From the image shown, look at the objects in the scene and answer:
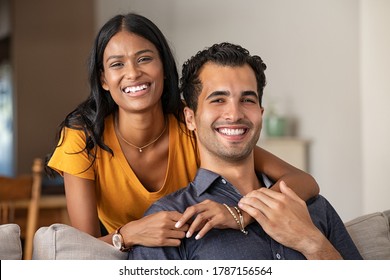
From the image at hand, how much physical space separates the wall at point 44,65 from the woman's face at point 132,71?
475 centimetres

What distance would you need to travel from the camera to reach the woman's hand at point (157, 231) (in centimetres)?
144

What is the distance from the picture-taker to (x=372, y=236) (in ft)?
5.83

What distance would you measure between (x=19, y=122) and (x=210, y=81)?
5250 mm

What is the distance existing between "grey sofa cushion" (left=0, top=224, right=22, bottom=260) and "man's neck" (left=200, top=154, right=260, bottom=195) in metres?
0.46

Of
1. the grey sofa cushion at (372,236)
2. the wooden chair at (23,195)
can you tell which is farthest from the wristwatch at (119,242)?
the wooden chair at (23,195)

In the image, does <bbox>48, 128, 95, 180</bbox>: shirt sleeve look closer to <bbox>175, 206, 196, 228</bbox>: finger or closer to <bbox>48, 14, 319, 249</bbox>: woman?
<bbox>48, 14, 319, 249</bbox>: woman

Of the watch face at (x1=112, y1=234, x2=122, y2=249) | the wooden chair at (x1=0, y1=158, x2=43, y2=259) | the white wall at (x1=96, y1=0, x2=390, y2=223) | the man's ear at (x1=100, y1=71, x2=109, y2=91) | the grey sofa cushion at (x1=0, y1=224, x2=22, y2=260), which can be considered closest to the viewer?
the grey sofa cushion at (x1=0, y1=224, x2=22, y2=260)

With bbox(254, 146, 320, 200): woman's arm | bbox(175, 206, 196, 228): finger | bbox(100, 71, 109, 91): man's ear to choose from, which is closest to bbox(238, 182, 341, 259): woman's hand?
bbox(175, 206, 196, 228): finger

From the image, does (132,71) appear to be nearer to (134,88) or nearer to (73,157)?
(134,88)

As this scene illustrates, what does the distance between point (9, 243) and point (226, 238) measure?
444 mm

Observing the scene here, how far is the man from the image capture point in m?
1.49

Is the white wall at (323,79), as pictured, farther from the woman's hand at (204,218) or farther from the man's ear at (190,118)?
the woman's hand at (204,218)

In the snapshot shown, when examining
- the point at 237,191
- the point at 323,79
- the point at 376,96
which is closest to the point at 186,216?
the point at 237,191

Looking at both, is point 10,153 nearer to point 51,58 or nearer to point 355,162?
point 51,58
